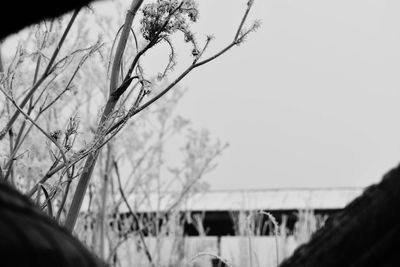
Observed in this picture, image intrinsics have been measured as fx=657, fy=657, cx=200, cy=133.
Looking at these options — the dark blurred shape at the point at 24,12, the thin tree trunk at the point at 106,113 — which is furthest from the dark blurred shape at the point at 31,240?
the thin tree trunk at the point at 106,113

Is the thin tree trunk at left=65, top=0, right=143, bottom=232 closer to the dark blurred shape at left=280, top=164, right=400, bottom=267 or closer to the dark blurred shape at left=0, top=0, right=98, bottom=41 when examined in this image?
the dark blurred shape at left=0, top=0, right=98, bottom=41

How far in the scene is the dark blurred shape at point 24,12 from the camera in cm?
46

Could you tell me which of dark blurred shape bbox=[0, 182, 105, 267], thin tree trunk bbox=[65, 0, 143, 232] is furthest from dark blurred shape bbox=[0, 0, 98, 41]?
thin tree trunk bbox=[65, 0, 143, 232]

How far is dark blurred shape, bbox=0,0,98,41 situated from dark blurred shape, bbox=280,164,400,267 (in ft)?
0.81

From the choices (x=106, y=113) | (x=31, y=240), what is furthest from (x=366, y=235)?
(x=106, y=113)

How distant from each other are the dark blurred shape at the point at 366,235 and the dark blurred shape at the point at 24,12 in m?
0.25

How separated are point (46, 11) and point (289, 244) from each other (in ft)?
13.3

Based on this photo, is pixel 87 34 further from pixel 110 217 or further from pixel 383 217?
pixel 383 217

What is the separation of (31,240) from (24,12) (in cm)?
16

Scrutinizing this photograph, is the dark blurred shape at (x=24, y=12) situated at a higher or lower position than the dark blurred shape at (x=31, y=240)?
higher

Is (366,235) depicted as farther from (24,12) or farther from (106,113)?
(106,113)

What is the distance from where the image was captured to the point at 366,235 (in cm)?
37

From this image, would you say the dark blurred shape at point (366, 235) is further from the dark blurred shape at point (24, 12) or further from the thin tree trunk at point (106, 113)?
the thin tree trunk at point (106, 113)

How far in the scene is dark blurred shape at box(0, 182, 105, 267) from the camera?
38cm
